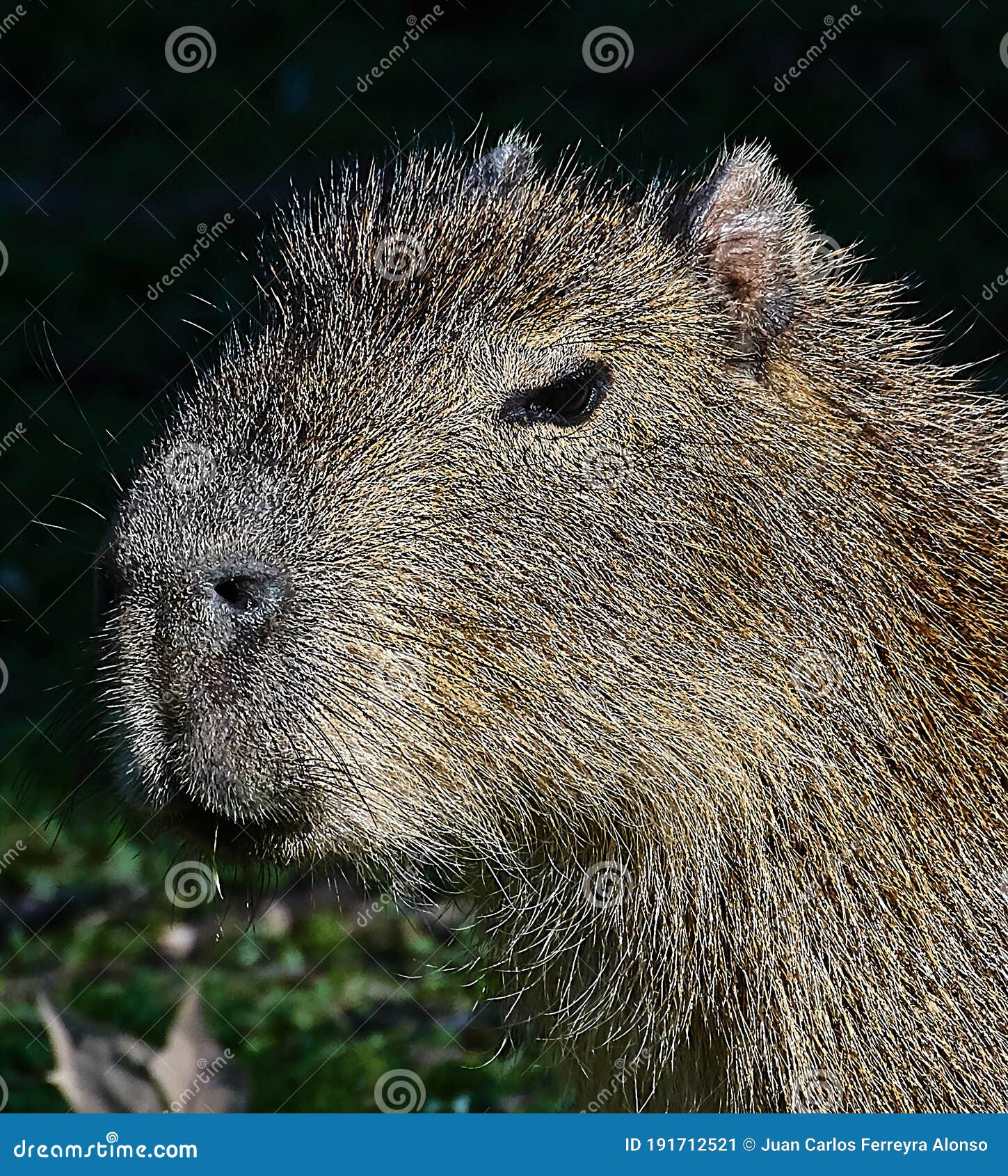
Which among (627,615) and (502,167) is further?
(502,167)

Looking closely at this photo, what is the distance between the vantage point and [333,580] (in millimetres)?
2273

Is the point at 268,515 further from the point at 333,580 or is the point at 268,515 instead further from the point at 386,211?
the point at 386,211

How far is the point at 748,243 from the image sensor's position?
249 cm

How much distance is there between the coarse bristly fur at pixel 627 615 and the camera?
2293 mm

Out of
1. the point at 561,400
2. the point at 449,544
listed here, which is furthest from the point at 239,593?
the point at 561,400

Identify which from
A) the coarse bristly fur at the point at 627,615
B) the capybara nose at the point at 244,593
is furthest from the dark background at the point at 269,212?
the capybara nose at the point at 244,593

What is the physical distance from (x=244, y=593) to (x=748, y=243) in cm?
100

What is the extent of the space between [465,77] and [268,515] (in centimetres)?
403

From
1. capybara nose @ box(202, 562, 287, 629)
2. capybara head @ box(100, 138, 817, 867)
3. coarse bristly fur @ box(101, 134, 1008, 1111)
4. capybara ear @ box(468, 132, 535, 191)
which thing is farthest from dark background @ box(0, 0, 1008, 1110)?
capybara nose @ box(202, 562, 287, 629)

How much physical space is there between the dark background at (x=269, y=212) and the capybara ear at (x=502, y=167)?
53.1 inches

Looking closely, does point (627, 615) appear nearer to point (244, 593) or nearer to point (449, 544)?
point (449, 544)

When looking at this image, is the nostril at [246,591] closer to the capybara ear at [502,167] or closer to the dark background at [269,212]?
the capybara ear at [502,167]

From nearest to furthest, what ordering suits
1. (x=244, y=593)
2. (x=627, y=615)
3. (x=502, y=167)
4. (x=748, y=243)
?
(x=244, y=593) < (x=627, y=615) < (x=748, y=243) < (x=502, y=167)

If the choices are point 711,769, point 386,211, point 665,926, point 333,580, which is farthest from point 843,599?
point 386,211
